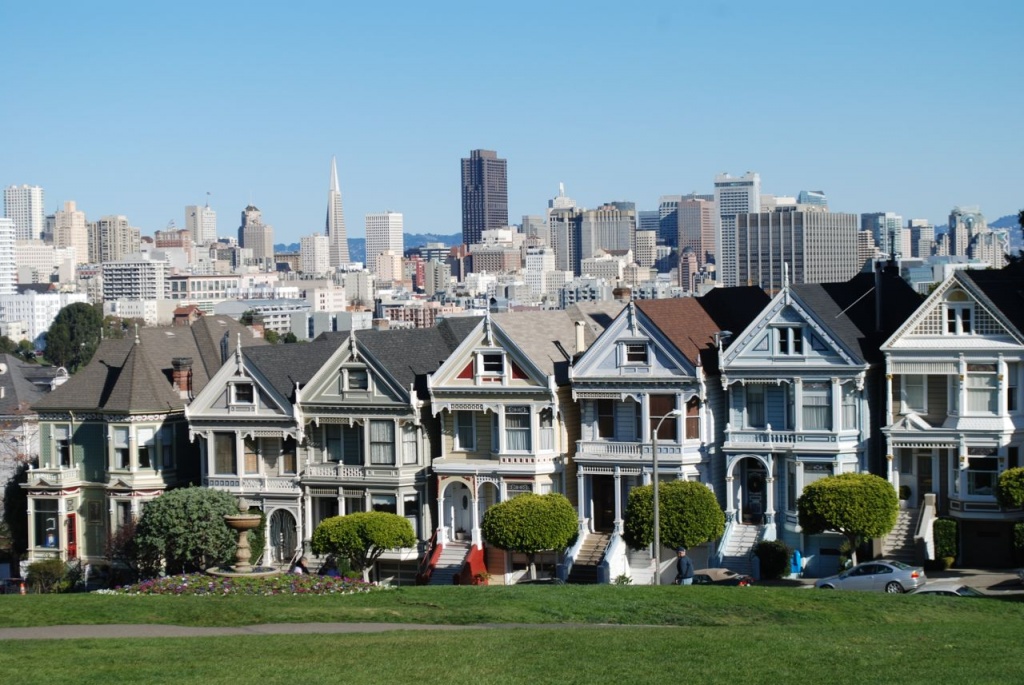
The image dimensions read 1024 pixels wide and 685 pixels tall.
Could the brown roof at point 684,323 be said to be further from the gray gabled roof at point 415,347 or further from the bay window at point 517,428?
the gray gabled roof at point 415,347

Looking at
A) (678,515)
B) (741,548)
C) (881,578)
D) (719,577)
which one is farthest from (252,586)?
(881,578)

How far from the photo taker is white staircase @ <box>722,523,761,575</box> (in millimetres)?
49438

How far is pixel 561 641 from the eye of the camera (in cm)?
3275

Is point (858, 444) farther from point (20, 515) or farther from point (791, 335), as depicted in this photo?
point (20, 515)

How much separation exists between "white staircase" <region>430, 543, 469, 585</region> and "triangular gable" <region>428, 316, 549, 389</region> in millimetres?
4644

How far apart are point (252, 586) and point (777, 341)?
625 inches

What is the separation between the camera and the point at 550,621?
36.5 metres

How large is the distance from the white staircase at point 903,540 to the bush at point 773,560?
256 centimetres

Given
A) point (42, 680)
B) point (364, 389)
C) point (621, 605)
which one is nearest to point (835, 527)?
point (621, 605)

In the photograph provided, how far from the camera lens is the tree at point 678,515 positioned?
49.1 metres

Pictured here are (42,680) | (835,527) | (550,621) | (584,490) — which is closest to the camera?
(42,680)

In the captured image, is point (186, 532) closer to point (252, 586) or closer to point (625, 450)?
point (252, 586)

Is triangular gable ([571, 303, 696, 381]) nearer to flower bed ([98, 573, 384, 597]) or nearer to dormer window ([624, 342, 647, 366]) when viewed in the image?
dormer window ([624, 342, 647, 366])

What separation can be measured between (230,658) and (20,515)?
108ft
